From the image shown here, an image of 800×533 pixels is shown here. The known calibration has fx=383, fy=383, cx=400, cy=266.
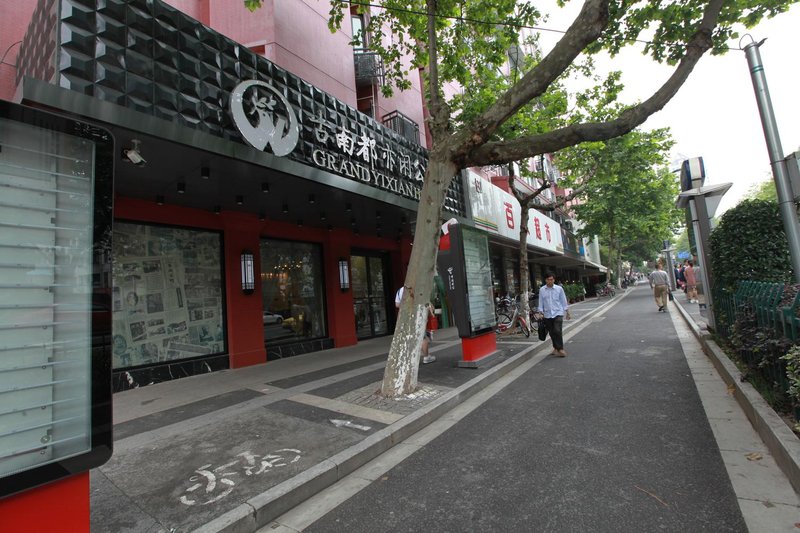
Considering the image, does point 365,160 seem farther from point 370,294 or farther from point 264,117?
point 370,294

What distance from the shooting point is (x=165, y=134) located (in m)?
4.70

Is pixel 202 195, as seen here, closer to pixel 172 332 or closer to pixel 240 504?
pixel 172 332

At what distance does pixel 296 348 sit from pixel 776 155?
9.41 meters

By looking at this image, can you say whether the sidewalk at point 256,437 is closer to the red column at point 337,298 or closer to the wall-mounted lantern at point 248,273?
the wall-mounted lantern at point 248,273

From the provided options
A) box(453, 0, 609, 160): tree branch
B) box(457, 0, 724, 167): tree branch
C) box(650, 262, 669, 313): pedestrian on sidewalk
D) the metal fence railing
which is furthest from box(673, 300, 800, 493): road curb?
box(650, 262, 669, 313): pedestrian on sidewalk

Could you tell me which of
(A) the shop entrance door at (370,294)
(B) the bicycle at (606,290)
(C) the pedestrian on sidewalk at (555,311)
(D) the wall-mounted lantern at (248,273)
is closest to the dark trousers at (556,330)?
(C) the pedestrian on sidewalk at (555,311)

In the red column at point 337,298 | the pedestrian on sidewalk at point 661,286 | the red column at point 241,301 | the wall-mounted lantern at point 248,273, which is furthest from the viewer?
the pedestrian on sidewalk at point 661,286

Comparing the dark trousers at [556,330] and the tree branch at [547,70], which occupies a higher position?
the tree branch at [547,70]

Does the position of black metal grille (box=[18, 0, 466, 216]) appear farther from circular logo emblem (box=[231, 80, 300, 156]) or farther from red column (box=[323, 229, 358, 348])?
red column (box=[323, 229, 358, 348])

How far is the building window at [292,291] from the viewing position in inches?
371

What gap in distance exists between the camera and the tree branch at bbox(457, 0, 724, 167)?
212 inches

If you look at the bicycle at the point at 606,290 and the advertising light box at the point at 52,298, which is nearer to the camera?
the advertising light box at the point at 52,298

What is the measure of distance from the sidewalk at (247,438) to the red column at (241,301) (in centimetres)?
89

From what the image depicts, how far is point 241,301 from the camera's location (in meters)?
8.45
